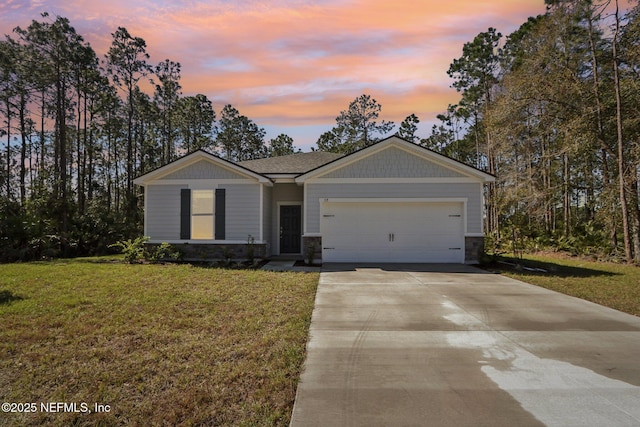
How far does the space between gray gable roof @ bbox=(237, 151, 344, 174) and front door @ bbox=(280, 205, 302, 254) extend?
1.53 metres

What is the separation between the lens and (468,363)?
393cm

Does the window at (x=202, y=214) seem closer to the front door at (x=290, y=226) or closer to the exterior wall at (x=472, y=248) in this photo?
the front door at (x=290, y=226)

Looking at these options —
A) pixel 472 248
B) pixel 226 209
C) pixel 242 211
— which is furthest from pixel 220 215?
pixel 472 248

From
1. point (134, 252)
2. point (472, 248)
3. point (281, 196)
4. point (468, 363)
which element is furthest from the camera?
point (281, 196)

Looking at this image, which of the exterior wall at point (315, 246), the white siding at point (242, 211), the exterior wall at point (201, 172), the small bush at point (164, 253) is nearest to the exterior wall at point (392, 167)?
the exterior wall at point (315, 246)

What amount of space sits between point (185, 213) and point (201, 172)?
1.56 meters

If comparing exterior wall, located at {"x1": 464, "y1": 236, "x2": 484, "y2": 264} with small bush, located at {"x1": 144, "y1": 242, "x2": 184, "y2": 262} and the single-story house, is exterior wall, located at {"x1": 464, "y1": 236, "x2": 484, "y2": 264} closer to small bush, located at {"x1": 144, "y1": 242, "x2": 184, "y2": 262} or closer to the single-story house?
the single-story house

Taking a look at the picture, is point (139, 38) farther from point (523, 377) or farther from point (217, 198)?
point (523, 377)

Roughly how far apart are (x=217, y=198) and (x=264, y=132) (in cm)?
3376

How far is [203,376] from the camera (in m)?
3.55

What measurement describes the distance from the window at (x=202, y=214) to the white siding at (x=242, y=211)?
574mm

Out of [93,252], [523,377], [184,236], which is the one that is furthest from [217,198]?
[523,377]

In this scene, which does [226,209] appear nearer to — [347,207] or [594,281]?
[347,207]

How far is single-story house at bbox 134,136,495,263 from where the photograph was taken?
12.5 metres
